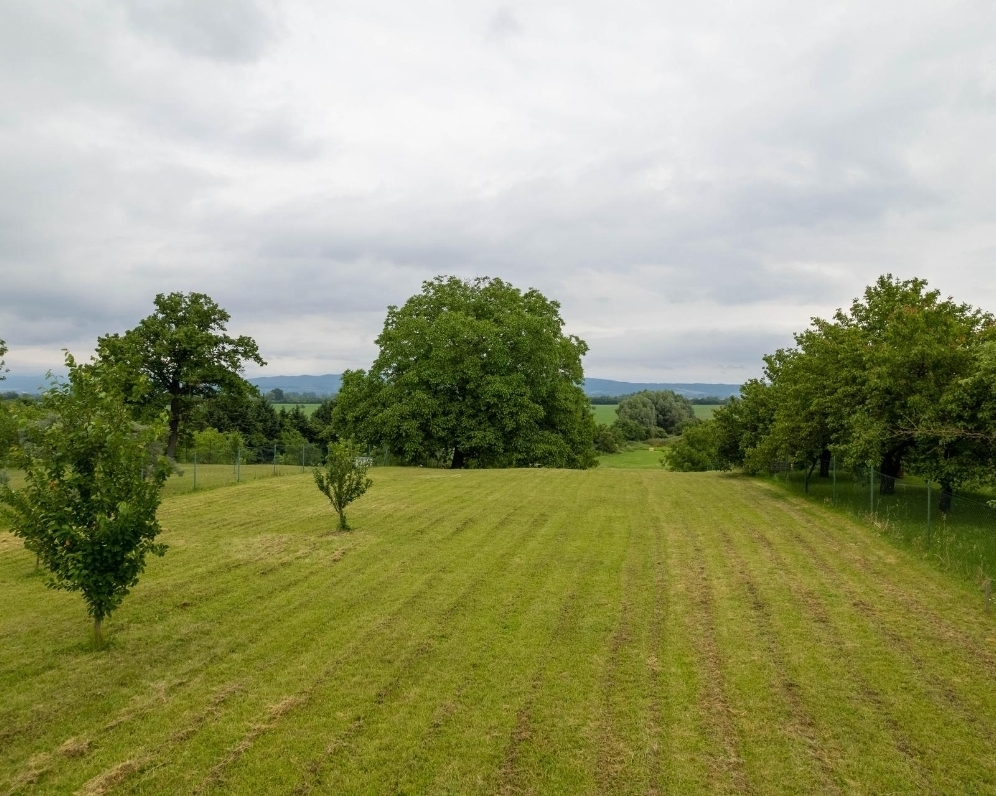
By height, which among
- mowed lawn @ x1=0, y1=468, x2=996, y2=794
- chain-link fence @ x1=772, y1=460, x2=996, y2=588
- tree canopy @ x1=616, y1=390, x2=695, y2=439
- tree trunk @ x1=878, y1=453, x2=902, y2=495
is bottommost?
mowed lawn @ x1=0, y1=468, x2=996, y2=794

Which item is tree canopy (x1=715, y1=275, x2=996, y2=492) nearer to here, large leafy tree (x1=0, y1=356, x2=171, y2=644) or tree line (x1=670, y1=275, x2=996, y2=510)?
tree line (x1=670, y1=275, x2=996, y2=510)

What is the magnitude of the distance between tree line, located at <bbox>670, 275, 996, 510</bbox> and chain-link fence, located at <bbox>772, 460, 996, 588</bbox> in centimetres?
65

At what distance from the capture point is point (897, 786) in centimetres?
559

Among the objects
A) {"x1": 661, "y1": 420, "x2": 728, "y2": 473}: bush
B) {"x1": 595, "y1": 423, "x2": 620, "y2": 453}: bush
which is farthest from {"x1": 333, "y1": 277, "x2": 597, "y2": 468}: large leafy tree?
{"x1": 595, "y1": 423, "x2": 620, "y2": 453}: bush

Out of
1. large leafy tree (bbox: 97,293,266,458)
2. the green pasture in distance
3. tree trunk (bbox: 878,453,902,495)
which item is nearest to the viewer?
tree trunk (bbox: 878,453,902,495)

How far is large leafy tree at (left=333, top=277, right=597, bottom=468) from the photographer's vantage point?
33.9 metres

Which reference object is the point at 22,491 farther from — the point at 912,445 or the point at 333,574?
the point at 912,445

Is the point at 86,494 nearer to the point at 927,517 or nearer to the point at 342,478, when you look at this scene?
the point at 342,478

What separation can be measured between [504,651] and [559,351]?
96.3ft

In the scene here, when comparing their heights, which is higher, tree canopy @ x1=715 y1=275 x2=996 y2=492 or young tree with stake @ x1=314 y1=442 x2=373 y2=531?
Answer: tree canopy @ x1=715 y1=275 x2=996 y2=492

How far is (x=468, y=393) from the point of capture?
35.3m

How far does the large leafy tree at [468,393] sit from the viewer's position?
3388 centimetres

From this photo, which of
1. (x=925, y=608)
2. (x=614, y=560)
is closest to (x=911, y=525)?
(x=925, y=608)

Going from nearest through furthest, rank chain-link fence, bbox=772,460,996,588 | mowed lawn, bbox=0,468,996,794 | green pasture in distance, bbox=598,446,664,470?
1. mowed lawn, bbox=0,468,996,794
2. chain-link fence, bbox=772,460,996,588
3. green pasture in distance, bbox=598,446,664,470
